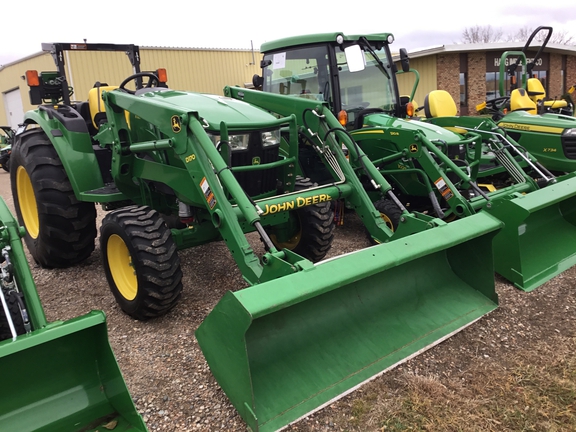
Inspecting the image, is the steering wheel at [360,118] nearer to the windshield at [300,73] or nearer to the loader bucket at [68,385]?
the windshield at [300,73]

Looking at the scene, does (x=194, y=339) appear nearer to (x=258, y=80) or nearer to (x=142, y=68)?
(x=258, y=80)

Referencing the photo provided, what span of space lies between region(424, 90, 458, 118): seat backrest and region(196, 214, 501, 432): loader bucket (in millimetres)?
3890

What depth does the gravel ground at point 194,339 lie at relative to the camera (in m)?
2.44

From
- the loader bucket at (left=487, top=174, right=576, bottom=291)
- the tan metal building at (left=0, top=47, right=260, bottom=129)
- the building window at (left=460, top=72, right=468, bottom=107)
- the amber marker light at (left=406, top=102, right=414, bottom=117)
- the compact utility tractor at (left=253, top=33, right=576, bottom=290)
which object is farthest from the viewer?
the building window at (left=460, top=72, right=468, bottom=107)

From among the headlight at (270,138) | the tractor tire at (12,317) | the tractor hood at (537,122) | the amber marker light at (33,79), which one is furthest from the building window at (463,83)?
the tractor tire at (12,317)

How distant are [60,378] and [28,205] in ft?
10.4

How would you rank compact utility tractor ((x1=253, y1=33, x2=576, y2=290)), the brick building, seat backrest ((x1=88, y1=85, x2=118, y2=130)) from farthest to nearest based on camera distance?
the brick building → seat backrest ((x1=88, y1=85, x2=118, y2=130)) → compact utility tractor ((x1=253, y1=33, x2=576, y2=290))

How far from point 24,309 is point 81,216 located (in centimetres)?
201

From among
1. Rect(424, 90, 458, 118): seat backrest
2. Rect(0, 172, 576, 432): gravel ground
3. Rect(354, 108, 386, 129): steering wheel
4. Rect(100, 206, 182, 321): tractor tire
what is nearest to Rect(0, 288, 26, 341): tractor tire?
Rect(0, 172, 576, 432): gravel ground

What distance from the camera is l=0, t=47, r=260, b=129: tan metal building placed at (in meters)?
16.9

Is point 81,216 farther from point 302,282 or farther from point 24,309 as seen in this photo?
point 302,282

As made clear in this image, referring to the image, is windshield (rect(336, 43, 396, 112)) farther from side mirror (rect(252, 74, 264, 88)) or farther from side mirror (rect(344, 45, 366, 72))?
side mirror (rect(252, 74, 264, 88))

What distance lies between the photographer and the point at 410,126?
199 inches

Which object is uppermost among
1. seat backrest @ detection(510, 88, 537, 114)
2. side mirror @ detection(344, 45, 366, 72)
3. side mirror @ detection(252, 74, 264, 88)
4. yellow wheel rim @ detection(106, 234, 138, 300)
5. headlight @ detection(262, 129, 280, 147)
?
side mirror @ detection(344, 45, 366, 72)
